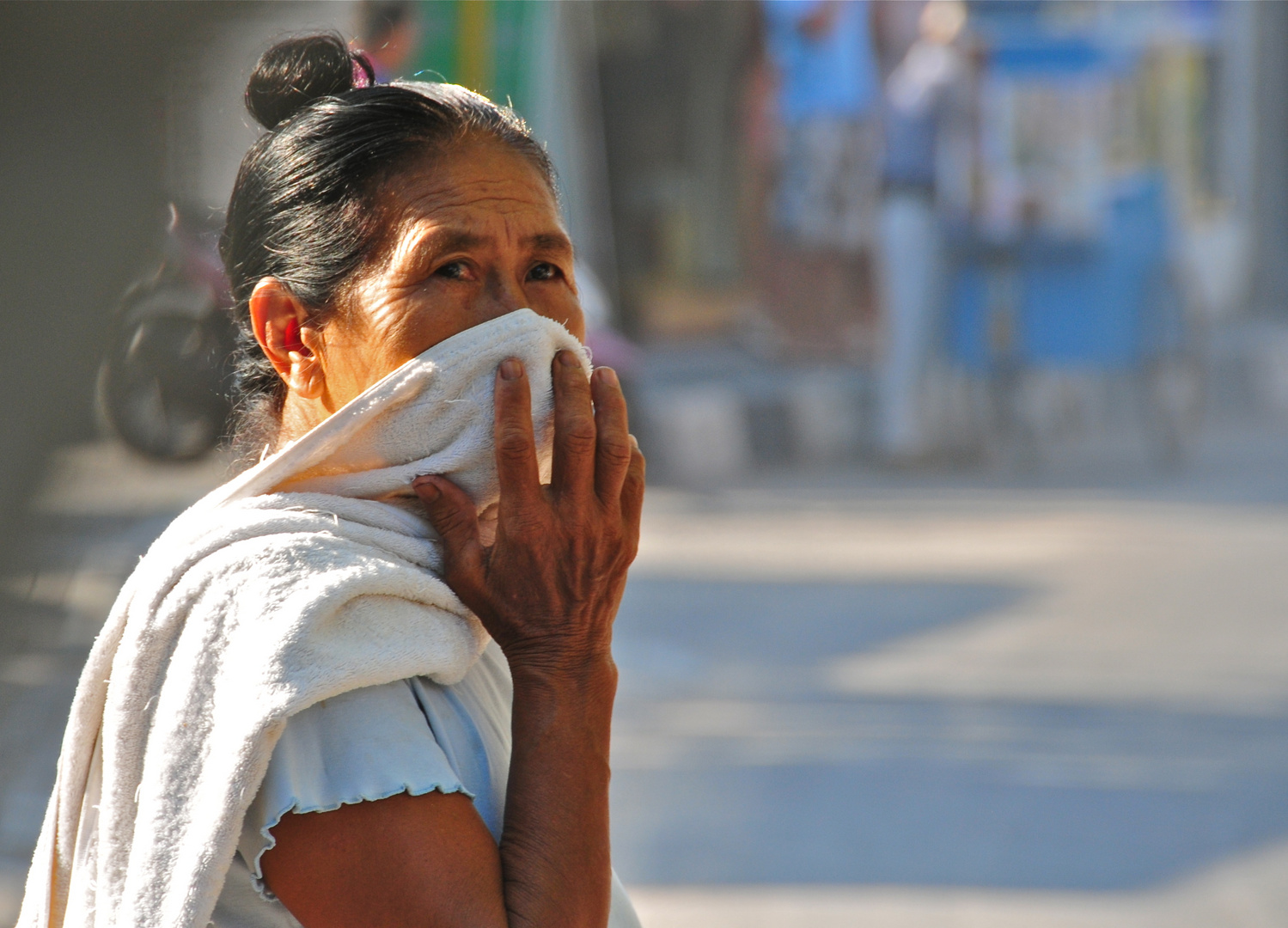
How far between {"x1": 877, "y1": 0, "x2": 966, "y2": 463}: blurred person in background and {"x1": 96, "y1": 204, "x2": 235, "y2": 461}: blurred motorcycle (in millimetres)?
6435

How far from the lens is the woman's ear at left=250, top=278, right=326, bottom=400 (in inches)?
47.8

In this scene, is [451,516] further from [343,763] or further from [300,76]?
[300,76]

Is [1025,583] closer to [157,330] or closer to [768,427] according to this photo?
[768,427]

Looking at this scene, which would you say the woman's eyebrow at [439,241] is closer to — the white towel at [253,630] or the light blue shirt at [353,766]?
the white towel at [253,630]

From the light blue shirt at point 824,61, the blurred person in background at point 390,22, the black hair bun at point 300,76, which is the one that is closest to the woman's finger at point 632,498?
the black hair bun at point 300,76

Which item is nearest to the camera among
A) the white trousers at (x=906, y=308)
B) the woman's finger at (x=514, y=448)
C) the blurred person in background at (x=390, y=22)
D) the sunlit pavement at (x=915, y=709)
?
the woman's finger at (x=514, y=448)

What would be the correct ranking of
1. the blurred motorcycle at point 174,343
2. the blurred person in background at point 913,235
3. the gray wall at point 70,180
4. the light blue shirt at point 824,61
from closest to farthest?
the blurred motorcycle at point 174,343 → the gray wall at point 70,180 → the blurred person in background at point 913,235 → the light blue shirt at point 824,61

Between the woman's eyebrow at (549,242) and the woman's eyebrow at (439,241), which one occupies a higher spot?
the woman's eyebrow at (439,241)

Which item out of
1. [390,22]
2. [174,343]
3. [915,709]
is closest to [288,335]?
[174,343]

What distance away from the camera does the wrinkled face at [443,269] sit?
1154 mm

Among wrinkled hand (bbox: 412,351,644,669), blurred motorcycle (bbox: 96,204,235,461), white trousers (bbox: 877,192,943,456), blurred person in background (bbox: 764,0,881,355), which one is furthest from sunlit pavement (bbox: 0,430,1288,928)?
blurred person in background (bbox: 764,0,881,355)

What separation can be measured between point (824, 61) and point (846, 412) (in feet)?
11.2

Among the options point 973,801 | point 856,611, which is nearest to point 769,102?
point 856,611

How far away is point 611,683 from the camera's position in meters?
1.16
